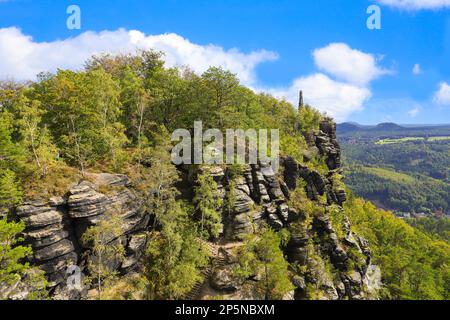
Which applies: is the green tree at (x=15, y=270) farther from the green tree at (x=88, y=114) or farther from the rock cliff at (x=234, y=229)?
the green tree at (x=88, y=114)

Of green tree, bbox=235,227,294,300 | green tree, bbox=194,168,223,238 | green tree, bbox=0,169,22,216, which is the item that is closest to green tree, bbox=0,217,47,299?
green tree, bbox=0,169,22,216

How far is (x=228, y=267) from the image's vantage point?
145ft

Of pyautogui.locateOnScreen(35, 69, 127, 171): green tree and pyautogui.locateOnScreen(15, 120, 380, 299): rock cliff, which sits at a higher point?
pyautogui.locateOnScreen(35, 69, 127, 171): green tree

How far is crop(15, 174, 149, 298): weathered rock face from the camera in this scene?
1310 inches

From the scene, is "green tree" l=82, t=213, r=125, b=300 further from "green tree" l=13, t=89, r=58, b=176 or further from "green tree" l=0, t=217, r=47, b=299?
"green tree" l=13, t=89, r=58, b=176

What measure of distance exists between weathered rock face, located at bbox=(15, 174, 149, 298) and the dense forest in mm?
1295

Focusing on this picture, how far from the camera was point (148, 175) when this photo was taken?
47.7 metres

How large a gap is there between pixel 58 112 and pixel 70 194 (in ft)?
63.7

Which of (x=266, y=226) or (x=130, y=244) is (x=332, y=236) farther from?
(x=130, y=244)

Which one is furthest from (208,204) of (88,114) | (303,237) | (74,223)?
(88,114)

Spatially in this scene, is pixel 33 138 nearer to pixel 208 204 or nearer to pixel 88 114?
pixel 88 114

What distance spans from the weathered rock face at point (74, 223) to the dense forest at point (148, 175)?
4.25ft

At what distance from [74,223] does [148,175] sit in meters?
14.0
